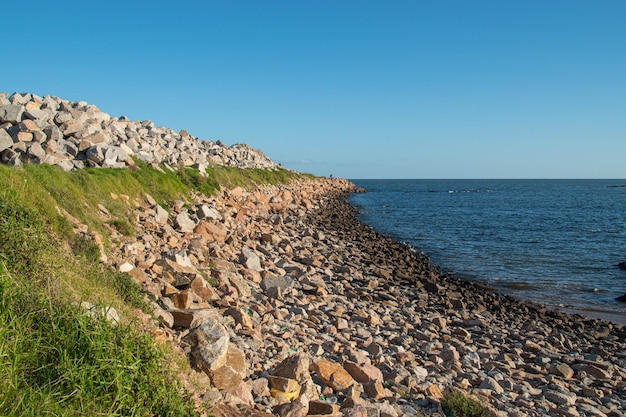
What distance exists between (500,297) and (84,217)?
13.0 metres

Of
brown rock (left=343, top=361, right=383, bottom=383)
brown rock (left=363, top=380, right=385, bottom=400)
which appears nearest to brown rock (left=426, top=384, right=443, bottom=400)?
brown rock (left=343, top=361, right=383, bottom=383)

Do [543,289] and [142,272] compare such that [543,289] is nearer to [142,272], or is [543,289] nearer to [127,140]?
[142,272]

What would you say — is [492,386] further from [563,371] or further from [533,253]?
[533,253]

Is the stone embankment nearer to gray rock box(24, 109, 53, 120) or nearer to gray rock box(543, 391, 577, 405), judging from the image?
gray rock box(543, 391, 577, 405)

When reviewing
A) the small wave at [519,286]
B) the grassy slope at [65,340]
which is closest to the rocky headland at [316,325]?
the grassy slope at [65,340]

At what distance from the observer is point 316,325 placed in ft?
32.4

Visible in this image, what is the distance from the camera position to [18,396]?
147 inches

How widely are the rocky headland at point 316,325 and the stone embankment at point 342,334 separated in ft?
0.10

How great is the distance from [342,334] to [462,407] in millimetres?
3356

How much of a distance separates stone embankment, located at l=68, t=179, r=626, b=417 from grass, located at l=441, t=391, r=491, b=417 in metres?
0.18

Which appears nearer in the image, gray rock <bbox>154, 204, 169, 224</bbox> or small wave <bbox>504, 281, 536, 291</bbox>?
gray rock <bbox>154, 204, 169, 224</bbox>

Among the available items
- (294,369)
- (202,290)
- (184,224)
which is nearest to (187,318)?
(294,369)

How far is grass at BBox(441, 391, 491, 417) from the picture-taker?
6.67 metres

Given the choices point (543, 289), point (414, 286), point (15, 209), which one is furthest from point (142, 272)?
point (543, 289)
